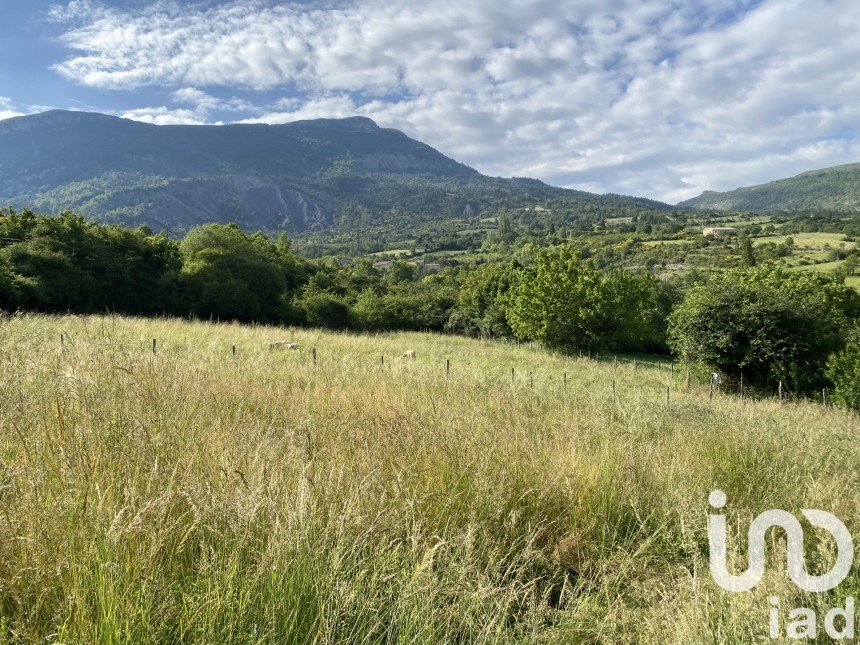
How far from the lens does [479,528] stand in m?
2.55

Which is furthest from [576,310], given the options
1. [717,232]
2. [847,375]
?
[717,232]

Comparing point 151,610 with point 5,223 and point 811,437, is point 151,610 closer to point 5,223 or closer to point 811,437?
point 811,437

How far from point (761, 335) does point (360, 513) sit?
22944 millimetres

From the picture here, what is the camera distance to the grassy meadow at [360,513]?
5.21 ft

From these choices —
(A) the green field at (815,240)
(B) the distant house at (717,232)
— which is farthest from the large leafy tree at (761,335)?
(B) the distant house at (717,232)

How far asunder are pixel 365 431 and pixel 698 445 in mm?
3067

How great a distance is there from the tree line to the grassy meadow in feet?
56.4

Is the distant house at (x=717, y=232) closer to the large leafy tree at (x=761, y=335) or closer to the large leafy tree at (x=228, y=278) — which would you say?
the large leafy tree at (x=761, y=335)

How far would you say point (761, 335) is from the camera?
19.6 metres

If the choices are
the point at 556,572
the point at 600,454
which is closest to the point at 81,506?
the point at 556,572

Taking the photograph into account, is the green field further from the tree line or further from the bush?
the bush

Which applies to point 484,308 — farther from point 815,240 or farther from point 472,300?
point 815,240

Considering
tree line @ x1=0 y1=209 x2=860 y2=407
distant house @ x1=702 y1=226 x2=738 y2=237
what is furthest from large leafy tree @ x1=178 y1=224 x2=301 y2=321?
distant house @ x1=702 y1=226 x2=738 y2=237

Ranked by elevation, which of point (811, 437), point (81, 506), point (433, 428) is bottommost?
point (811, 437)
